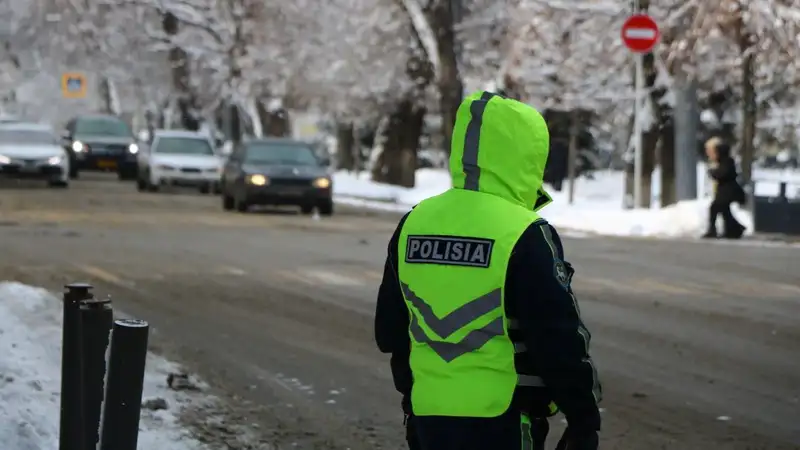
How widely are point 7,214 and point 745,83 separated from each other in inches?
533

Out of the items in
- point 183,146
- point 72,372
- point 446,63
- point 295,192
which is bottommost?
point 72,372

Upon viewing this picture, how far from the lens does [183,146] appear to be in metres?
38.1

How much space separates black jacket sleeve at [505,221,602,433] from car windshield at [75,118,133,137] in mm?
43474

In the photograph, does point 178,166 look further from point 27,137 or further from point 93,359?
point 93,359

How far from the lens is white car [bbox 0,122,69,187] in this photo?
3603 cm

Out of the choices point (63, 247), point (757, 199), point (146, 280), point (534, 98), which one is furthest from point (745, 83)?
point (146, 280)

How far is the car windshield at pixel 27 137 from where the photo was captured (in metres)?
37.1

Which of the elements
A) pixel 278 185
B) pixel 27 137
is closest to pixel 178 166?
pixel 27 137

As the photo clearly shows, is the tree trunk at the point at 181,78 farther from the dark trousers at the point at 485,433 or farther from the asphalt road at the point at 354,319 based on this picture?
the dark trousers at the point at 485,433

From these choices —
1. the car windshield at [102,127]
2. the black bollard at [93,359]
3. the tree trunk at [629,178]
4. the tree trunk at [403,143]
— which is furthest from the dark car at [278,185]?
the black bollard at [93,359]

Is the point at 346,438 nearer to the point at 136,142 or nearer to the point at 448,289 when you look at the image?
the point at 448,289

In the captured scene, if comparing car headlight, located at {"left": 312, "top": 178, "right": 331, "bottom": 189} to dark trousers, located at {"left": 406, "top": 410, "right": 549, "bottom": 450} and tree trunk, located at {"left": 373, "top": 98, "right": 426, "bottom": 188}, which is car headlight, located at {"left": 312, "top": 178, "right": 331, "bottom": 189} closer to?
tree trunk, located at {"left": 373, "top": 98, "right": 426, "bottom": 188}

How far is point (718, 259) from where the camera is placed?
19.5 meters

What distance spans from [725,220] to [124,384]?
1847cm
